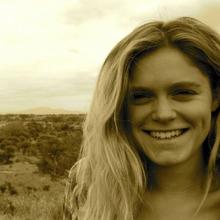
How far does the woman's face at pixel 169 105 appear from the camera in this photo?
8.05 ft

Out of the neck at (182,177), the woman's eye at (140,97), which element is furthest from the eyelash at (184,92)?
the neck at (182,177)

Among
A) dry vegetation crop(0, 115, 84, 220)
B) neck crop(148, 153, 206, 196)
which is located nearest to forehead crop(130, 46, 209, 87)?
neck crop(148, 153, 206, 196)

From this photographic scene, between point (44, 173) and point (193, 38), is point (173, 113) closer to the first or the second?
point (193, 38)

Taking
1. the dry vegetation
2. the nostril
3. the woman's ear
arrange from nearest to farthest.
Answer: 1. the nostril
2. the woman's ear
3. the dry vegetation

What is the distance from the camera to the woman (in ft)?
8.13

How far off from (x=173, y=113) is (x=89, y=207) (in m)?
0.73

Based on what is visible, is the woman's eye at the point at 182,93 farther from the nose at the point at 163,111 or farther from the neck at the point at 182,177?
the neck at the point at 182,177

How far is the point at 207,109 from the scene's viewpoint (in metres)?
2.51

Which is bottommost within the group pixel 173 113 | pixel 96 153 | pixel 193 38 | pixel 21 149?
pixel 21 149

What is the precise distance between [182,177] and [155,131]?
0.36 meters

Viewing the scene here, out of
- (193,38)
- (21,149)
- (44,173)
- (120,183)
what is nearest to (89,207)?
(120,183)

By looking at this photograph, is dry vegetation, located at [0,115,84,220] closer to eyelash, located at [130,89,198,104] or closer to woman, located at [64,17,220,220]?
woman, located at [64,17,220,220]

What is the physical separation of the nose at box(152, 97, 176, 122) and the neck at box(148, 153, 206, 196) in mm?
353

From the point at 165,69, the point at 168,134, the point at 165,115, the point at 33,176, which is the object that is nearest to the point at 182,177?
the point at 168,134
